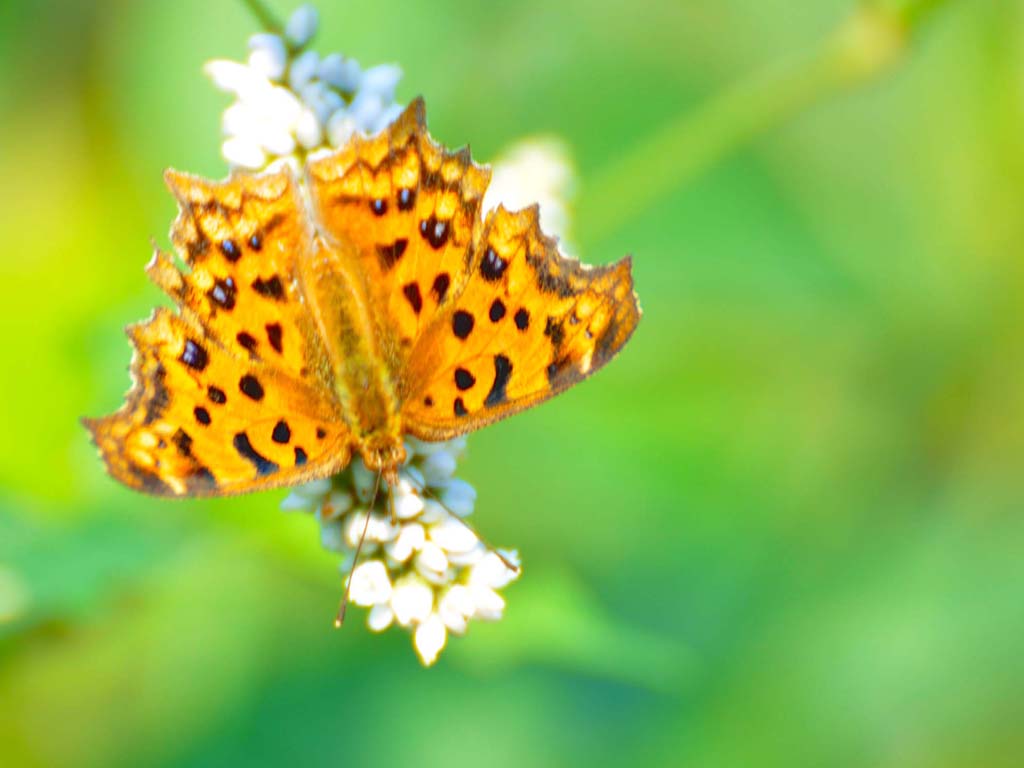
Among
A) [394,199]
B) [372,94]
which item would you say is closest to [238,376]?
[394,199]

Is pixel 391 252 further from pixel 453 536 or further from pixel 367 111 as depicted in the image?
pixel 453 536

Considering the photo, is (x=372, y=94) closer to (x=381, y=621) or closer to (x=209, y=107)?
(x=381, y=621)

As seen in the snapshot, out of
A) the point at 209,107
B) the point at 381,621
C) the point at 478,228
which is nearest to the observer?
the point at 381,621

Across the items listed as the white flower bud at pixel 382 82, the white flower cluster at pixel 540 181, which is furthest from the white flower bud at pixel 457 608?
the white flower cluster at pixel 540 181

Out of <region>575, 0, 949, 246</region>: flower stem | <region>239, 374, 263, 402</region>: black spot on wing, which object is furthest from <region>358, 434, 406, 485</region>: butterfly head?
<region>575, 0, 949, 246</region>: flower stem

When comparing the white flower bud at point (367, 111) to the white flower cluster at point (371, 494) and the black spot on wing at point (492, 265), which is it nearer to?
the white flower cluster at point (371, 494)

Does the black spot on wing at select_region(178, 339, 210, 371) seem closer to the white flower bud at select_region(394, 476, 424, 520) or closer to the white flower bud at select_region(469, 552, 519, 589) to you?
the white flower bud at select_region(394, 476, 424, 520)

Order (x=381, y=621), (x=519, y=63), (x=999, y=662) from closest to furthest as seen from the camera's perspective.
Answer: (x=381, y=621)
(x=999, y=662)
(x=519, y=63)
